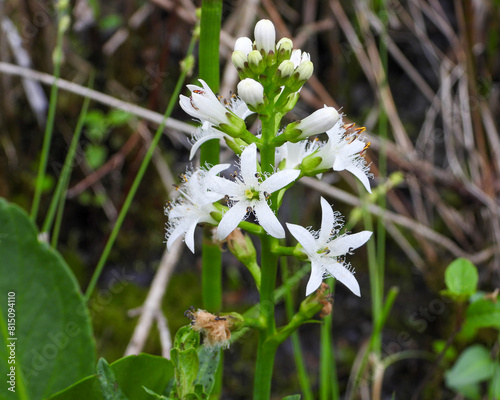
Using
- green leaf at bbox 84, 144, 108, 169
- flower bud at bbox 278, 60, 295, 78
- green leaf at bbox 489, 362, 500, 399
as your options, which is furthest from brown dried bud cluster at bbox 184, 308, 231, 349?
green leaf at bbox 84, 144, 108, 169

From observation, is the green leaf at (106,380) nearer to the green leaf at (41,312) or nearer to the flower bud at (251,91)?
the green leaf at (41,312)

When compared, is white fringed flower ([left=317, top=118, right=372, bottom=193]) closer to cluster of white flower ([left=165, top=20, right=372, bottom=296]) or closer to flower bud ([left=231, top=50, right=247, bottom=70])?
cluster of white flower ([left=165, top=20, right=372, bottom=296])

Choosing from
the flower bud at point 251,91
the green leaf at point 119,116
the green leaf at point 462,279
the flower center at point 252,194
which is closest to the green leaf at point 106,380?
the flower center at point 252,194

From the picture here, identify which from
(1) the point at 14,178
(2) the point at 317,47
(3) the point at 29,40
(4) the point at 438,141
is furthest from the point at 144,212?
(4) the point at 438,141

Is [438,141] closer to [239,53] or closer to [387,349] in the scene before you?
[387,349]

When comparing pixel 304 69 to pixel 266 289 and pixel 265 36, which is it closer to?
pixel 265 36

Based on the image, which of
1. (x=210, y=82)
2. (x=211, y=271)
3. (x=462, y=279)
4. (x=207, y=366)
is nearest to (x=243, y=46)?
(x=210, y=82)

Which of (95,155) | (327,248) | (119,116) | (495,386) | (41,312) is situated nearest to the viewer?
(327,248)
